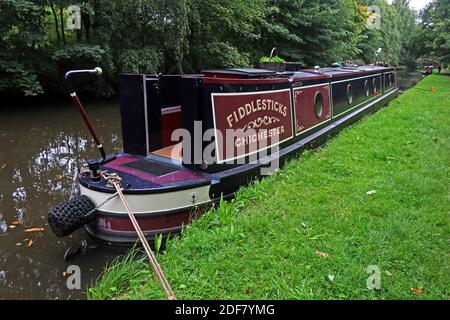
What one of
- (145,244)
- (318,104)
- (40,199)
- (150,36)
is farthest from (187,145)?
(150,36)

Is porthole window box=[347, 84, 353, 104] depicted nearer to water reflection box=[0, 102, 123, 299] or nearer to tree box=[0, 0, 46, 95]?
water reflection box=[0, 102, 123, 299]

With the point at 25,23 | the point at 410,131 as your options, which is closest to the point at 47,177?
the point at 410,131

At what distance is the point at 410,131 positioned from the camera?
7.46m

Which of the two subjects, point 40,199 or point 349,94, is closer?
point 40,199

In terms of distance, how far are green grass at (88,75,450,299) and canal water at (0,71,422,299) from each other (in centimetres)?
54

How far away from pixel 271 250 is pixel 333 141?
4127mm

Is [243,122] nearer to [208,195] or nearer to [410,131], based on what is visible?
[208,195]

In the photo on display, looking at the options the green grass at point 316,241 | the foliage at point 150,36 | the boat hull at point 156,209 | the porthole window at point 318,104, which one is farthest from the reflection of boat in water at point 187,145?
the foliage at point 150,36

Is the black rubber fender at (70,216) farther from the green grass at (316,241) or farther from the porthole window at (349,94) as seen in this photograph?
the porthole window at (349,94)

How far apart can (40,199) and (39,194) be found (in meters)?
0.20

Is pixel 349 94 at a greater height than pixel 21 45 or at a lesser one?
lesser

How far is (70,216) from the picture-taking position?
340cm

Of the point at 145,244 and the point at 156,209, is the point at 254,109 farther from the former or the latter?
the point at 145,244

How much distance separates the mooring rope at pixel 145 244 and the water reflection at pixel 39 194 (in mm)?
567
